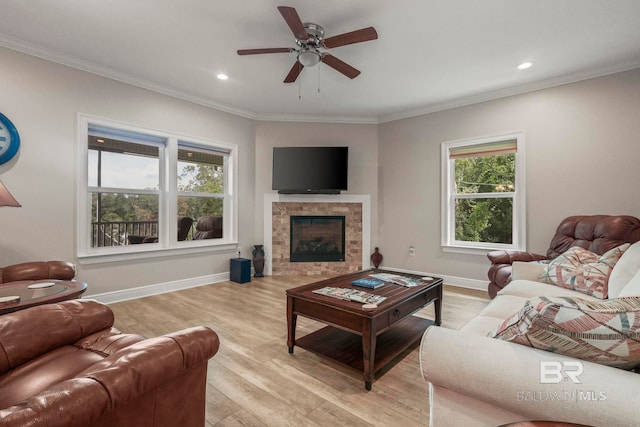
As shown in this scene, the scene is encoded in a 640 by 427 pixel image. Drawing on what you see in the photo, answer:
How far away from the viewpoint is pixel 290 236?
5098 millimetres

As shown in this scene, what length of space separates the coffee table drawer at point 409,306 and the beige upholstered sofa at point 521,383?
937 millimetres

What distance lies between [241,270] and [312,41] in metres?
3.22

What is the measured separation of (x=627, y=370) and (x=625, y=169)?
348cm

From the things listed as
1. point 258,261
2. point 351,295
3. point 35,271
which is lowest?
point 258,261

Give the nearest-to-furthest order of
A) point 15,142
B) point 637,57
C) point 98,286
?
point 15,142 < point 637,57 < point 98,286

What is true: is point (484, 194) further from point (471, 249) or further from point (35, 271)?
point (35, 271)

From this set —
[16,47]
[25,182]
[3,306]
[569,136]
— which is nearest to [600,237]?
[569,136]

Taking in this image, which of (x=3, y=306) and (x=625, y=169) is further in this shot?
(x=625, y=169)

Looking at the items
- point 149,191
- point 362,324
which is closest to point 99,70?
point 149,191

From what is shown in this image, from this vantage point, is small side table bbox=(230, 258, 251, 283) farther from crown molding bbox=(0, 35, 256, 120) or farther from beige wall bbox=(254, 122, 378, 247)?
crown molding bbox=(0, 35, 256, 120)

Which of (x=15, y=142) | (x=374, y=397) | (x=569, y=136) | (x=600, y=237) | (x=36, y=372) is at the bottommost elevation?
(x=374, y=397)

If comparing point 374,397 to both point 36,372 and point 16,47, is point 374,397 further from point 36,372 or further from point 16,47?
point 16,47

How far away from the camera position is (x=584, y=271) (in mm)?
2258

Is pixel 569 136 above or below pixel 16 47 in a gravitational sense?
below
